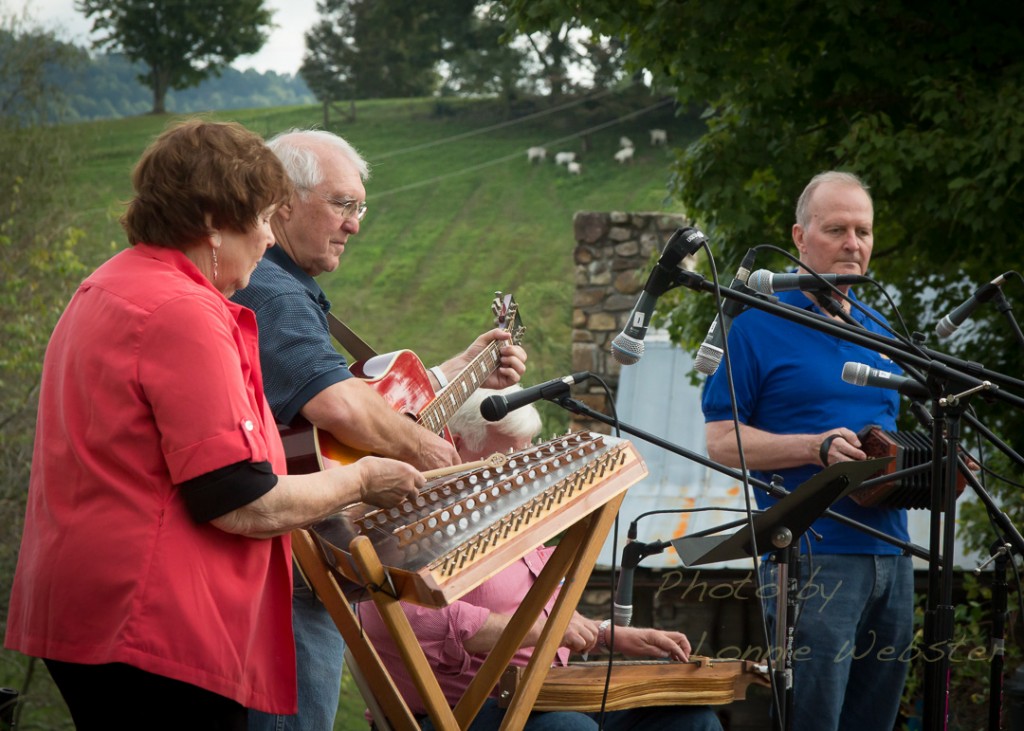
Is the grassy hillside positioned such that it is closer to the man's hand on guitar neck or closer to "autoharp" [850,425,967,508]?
the man's hand on guitar neck

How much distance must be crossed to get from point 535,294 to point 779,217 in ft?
36.6

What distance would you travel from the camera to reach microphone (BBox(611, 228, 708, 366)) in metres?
2.58

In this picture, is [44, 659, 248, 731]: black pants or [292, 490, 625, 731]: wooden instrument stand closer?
[44, 659, 248, 731]: black pants

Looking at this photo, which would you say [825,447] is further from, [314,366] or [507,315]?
[314,366]

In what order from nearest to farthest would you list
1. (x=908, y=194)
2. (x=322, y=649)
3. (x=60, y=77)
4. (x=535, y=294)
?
(x=322, y=649)
(x=908, y=194)
(x=60, y=77)
(x=535, y=294)

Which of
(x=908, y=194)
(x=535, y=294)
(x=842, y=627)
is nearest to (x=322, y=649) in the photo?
(x=842, y=627)

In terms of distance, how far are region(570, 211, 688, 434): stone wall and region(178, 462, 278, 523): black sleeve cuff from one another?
23.3ft

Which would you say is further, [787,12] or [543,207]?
[543,207]

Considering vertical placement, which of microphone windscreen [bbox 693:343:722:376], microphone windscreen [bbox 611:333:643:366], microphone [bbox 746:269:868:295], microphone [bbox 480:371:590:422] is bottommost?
microphone [bbox 480:371:590:422]

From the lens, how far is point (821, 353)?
3.50 meters

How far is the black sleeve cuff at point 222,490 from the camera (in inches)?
80.3

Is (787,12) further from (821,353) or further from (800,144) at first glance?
(821,353)

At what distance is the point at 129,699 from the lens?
2062 mm

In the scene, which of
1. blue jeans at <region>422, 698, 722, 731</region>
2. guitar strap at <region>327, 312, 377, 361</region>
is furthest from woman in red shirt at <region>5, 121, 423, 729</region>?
guitar strap at <region>327, 312, 377, 361</region>
